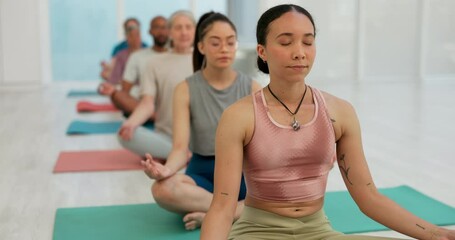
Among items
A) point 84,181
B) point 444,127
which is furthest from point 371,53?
point 84,181

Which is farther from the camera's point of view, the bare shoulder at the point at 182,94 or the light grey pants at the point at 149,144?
the light grey pants at the point at 149,144

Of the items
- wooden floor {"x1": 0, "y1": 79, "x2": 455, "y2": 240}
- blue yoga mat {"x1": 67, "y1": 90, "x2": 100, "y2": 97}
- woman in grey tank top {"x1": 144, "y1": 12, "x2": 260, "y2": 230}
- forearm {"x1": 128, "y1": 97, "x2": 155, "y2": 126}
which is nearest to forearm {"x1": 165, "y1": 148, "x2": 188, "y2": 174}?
woman in grey tank top {"x1": 144, "y1": 12, "x2": 260, "y2": 230}

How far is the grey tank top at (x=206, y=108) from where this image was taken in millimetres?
2873

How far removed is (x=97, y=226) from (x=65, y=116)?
3.95 m

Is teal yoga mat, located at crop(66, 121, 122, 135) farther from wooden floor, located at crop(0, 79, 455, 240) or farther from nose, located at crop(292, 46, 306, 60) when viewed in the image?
nose, located at crop(292, 46, 306, 60)

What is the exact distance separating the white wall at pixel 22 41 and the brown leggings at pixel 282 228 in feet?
26.1

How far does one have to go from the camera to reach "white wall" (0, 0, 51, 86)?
358 inches

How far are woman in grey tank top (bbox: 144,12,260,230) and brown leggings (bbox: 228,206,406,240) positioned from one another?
0.89m

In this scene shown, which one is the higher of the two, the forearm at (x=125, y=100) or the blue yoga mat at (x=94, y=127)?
the forearm at (x=125, y=100)

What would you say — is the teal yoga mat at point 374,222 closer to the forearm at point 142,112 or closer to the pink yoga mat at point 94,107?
the forearm at point 142,112

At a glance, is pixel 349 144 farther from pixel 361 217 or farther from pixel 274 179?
pixel 361 217

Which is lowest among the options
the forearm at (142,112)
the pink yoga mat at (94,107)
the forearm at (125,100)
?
the pink yoga mat at (94,107)

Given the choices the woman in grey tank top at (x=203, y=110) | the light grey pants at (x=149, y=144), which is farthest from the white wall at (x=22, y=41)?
the woman in grey tank top at (x=203, y=110)

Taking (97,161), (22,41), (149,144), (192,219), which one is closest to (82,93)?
(22,41)
